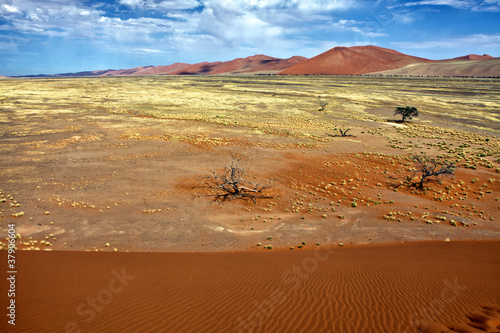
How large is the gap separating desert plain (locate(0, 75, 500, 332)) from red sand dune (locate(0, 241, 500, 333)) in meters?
0.04

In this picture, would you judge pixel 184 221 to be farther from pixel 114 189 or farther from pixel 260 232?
pixel 114 189

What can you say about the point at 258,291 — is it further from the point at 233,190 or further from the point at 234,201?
the point at 233,190

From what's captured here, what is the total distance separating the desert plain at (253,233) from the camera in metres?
6.57

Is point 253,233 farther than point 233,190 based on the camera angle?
No

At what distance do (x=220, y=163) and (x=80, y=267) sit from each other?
44.4ft

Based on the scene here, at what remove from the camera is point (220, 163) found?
70.3 feet

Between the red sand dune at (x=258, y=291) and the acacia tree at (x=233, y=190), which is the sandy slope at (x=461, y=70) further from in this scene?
the red sand dune at (x=258, y=291)

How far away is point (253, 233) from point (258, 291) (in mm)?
4565

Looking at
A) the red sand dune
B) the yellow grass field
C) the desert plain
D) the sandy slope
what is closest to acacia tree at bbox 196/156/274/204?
the desert plain

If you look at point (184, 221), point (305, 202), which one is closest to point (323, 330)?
point (184, 221)

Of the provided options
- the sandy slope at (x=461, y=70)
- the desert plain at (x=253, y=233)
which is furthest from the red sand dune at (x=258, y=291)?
the sandy slope at (x=461, y=70)

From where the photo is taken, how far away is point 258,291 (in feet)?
24.6

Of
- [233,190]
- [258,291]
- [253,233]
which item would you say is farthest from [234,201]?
[258,291]

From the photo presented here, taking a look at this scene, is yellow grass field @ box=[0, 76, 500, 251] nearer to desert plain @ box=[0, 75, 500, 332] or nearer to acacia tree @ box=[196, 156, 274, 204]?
desert plain @ box=[0, 75, 500, 332]
